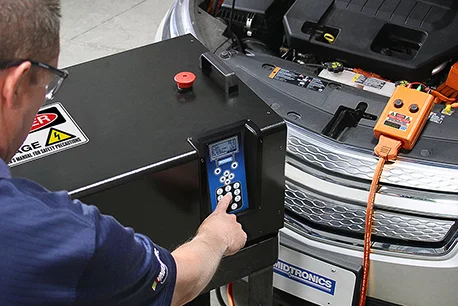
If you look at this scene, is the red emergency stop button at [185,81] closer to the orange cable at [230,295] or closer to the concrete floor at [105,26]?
the orange cable at [230,295]

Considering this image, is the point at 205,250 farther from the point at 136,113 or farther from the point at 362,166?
the point at 362,166

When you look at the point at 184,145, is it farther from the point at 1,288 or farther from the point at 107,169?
the point at 1,288

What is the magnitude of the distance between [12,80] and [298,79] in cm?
105

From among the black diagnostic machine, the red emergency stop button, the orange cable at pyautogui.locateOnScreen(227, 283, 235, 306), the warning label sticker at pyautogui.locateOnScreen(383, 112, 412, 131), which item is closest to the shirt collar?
the black diagnostic machine

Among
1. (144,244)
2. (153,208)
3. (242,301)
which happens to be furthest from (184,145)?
(242,301)

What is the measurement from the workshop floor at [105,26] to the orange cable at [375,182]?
1.99m

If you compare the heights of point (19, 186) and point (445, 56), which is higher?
point (19, 186)

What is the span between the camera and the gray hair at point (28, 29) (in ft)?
2.96

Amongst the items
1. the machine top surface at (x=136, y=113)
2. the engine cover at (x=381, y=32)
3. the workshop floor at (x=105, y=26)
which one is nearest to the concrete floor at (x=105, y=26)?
the workshop floor at (x=105, y=26)

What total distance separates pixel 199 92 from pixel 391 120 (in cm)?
47

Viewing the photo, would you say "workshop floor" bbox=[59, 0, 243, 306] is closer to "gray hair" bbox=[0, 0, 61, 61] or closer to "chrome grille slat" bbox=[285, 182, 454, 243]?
"chrome grille slat" bbox=[285, 182, 454, 243]

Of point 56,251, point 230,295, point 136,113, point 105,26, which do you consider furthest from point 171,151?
point 105,26

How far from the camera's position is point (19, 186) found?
95cm

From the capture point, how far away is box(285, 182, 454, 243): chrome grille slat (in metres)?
1.57
